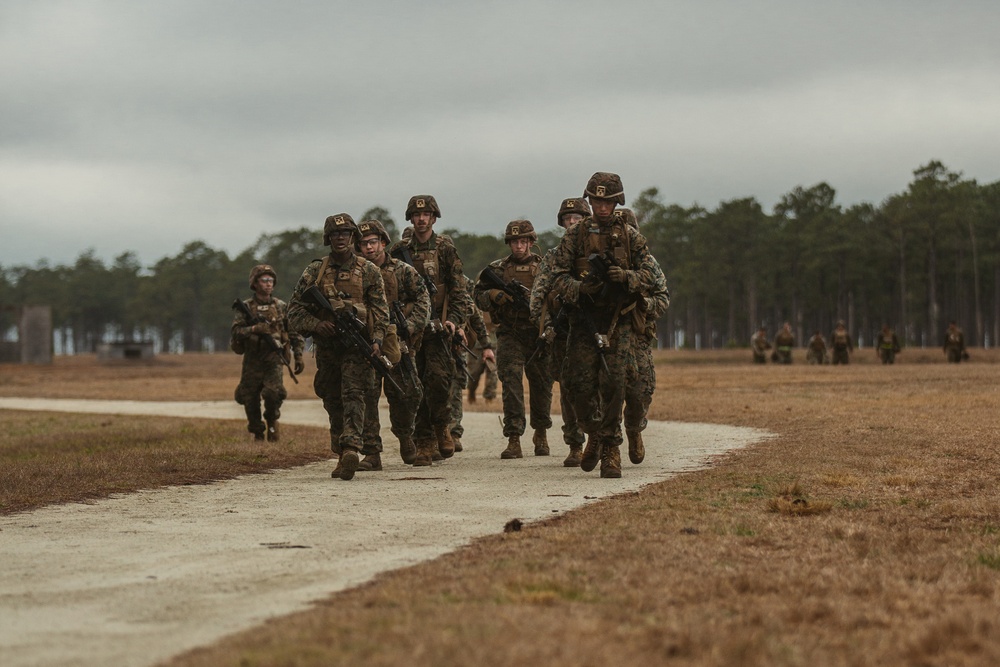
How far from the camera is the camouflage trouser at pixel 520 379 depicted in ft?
45.7

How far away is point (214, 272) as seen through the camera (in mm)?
165125

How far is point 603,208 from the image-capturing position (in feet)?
36.1

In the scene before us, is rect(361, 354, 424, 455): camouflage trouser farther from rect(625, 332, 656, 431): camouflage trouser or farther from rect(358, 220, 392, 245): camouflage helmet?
rect(625, 332, 656, 431): camouflage trouser

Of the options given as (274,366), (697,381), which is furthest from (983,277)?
(274,366)

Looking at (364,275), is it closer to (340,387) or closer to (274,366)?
(340,387)

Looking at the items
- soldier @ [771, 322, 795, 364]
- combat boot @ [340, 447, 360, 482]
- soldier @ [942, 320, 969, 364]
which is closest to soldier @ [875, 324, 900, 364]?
soldier @ [942, 320, 969, 364]

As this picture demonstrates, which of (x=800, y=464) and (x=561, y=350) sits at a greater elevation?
(x=561, y=350)

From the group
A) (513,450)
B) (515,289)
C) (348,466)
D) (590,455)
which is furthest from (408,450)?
(590,455)

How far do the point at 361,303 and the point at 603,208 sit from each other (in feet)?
8.36

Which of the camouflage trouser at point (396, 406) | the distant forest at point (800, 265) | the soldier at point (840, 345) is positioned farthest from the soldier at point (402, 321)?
the distant forest at point (800, 265)

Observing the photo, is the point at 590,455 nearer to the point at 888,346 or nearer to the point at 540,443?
the point at 540,443

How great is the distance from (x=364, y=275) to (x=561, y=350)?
1988 millimetres

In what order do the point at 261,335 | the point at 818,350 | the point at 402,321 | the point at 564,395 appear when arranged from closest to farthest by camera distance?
1. the point at 564,395
2. the point at 402,321
3. the point at 261,335
4. the point at 818,350

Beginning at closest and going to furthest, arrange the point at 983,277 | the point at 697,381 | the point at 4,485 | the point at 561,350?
the point at 4,485, the point at 561,350, the point at 697,381, the point at 983,277
